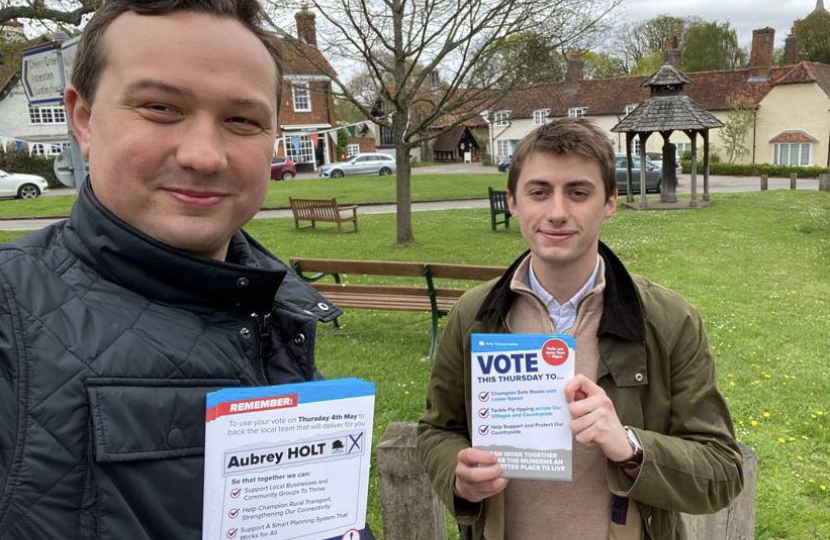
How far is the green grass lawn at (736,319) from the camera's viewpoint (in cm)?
458

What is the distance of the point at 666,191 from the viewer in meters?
23.4

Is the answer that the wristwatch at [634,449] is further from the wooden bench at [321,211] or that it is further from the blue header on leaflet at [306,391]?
the wooden bench at [321,211]

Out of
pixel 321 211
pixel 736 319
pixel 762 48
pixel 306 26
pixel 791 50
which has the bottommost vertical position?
pixel 736 319

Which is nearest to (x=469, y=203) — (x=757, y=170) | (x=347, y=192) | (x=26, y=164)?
(x=347, y=192)

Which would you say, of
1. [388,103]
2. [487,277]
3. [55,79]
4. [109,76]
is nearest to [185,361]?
[109,76]

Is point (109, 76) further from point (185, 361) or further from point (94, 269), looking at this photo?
point (185, 361)

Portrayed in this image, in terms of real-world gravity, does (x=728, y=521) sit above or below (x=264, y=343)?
below

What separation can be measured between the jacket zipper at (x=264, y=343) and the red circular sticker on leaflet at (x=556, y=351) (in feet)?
2.44

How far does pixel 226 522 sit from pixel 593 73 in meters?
68.7

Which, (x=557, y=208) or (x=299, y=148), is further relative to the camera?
(x=299, y=148)

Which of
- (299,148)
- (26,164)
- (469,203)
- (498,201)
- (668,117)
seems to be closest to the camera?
(498,201)

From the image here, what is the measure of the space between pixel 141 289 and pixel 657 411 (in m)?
1.54

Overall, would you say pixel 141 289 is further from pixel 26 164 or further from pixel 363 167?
pixel 26 164

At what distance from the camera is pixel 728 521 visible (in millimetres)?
2775
